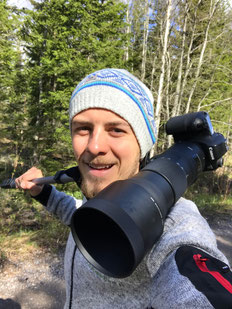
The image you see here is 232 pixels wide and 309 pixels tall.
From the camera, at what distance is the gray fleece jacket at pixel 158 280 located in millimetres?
691

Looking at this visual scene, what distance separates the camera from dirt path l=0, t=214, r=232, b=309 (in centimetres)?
326

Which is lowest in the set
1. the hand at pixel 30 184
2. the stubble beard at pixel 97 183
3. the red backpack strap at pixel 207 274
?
the hand at pixel 30 184

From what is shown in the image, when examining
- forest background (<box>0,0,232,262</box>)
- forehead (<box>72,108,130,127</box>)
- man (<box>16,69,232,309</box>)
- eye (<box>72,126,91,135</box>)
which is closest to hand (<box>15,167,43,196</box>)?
man (<box>16,69,232,309</box>)

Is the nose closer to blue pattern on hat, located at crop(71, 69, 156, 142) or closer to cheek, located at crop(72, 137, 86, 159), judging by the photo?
cheek, located at crop(72, 137, 86, 159)

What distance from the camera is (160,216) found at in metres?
0.79

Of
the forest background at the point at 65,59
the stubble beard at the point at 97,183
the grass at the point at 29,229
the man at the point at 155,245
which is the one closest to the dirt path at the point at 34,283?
the grass at the point at 29,229

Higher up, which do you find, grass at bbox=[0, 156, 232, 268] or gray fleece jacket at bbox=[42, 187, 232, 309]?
gray fleece jacket at bbox=[42, 187, 232, 309]

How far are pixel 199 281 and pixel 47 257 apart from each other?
415 cm

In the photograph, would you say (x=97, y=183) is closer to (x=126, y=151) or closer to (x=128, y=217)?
(x=126, y=151)

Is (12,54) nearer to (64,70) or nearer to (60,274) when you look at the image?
(64,70)

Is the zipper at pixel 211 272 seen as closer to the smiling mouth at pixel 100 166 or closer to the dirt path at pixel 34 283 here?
the smiling mouth at pixel 100 166

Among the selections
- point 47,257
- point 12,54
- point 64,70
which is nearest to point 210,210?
point 47,257

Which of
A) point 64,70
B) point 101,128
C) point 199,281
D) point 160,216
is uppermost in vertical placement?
point 64,70

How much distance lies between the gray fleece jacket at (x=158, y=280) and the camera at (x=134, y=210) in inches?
2.9
